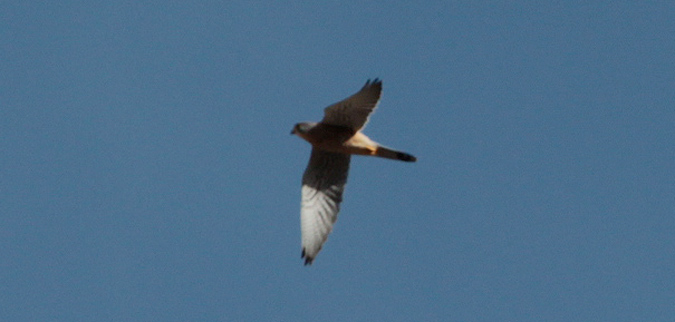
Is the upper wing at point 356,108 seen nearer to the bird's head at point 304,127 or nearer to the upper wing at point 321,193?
the bird's head at point 304,127

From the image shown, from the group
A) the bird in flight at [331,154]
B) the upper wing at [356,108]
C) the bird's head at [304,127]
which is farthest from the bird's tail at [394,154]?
the bird's head at [304,127]

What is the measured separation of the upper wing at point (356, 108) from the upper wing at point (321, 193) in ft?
2.06

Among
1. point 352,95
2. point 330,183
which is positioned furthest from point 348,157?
point 352,95

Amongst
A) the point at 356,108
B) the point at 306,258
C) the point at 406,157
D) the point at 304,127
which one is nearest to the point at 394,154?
the point at 406,157

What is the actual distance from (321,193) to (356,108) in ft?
4.57

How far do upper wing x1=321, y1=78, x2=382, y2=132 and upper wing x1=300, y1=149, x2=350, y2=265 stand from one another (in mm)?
627

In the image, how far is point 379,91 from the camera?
41.3ft

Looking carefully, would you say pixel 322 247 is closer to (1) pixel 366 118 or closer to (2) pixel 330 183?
(2) pixel 330 183

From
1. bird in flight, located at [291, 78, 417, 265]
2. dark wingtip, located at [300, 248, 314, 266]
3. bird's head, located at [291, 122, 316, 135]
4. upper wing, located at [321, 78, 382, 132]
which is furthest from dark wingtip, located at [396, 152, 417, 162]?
dark wingtip, located at [300, 248, 314, 266]

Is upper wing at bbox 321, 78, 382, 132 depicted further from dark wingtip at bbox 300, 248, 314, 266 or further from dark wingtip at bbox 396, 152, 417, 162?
dark wingtip at bbox 300, 248, 314, 266

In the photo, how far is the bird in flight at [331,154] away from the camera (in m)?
12.8

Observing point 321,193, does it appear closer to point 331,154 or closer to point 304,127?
point 331,154

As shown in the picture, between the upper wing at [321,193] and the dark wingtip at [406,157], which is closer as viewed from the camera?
the dark wingtip at [406,157]

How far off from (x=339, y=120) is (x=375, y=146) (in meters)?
0.58
